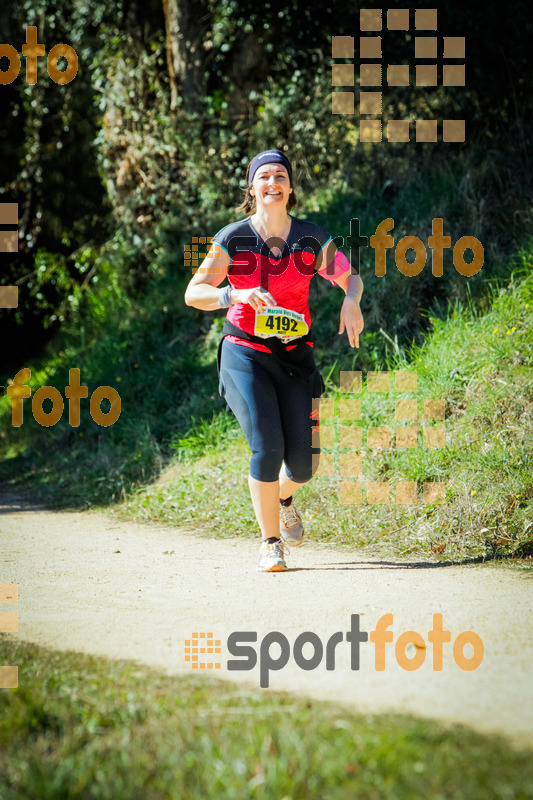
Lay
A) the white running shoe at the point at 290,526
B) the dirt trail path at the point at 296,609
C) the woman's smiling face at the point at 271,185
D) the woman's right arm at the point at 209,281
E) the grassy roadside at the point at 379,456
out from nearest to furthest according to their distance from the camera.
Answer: the dirt trail path at the point at 296,609 < the woman's right arm at the point at 209,281 < the woman's smiling face at the point at 271,185 < the white running shoe at the point at 290,526 < the grassy roadside at the point at 379,456

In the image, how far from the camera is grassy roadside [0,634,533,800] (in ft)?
7.25

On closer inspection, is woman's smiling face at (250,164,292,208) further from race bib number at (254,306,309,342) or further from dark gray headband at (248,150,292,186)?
race bib number at (254,306,309,342)

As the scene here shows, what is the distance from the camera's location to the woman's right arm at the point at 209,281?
4590 millimetres

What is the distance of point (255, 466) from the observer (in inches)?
186

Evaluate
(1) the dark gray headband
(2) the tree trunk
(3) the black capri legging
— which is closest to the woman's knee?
(3) the black capri legging

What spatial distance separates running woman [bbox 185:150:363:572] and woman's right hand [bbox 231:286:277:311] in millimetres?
83

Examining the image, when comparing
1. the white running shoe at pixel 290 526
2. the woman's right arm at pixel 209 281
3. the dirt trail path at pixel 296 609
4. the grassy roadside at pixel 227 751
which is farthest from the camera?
the white running shoe at pixel 290 526

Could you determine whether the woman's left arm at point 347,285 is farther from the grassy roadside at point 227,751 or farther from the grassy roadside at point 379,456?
the grassy roadside at point 227,751

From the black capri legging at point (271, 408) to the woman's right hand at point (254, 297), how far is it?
359 millimetres

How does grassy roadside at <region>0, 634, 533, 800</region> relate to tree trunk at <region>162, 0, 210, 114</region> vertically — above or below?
below

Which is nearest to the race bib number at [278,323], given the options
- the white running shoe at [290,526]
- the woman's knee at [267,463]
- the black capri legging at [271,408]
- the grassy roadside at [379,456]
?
the black capri legging at [271,408]

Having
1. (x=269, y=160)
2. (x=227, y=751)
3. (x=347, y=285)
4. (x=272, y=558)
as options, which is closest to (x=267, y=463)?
(x=272, y=558)

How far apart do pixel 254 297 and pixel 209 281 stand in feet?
1.30

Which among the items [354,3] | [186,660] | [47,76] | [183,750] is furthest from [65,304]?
[183,750]
